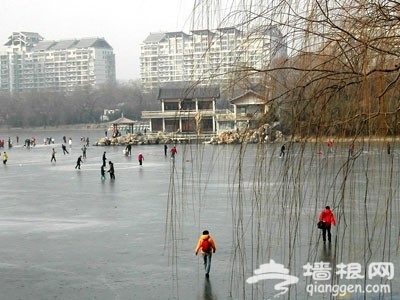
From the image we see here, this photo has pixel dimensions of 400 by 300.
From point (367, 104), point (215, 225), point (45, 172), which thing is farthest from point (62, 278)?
point (45, 172)

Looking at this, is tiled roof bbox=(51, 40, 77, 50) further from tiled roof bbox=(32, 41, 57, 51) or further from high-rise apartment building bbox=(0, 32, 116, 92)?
tiled roof bbox=(32, 41, 57, 51)

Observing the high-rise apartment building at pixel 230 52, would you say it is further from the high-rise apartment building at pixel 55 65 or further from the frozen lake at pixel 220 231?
the high-rise apartment building at pixel 55 65

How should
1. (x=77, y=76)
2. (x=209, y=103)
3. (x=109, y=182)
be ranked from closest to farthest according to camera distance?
(x=209, y=103) < (x=109, y=182) < (x=77, y=76)

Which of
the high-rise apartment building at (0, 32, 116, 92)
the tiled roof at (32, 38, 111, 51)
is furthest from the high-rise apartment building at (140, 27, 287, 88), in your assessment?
the tiled roof at (32, 38, 111, 51)

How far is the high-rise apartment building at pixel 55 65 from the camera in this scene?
18600cm

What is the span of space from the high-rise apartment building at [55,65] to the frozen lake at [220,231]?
6554 inches

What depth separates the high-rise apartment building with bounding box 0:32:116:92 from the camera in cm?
18600

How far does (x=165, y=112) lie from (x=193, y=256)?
170ft

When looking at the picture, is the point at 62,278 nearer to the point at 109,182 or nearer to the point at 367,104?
the point at 367,104

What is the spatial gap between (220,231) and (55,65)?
587 ft

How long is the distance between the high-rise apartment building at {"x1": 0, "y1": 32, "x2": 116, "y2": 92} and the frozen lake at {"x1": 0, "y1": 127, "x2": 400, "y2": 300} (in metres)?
166

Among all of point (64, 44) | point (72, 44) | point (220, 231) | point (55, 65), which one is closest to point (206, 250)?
point (220, 231)

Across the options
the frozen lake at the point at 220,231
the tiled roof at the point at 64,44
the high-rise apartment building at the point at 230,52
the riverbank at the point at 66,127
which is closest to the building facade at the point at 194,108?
the high-rise apartment building at the point at 230,52

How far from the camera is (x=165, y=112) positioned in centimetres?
6431
